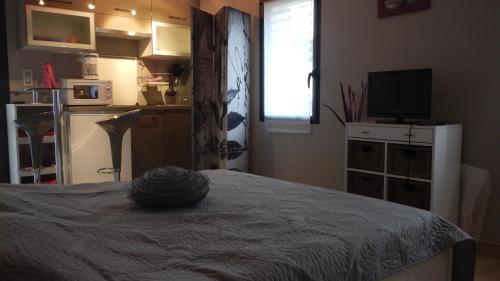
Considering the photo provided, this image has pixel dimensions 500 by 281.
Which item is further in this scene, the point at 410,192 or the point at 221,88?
the point at 221,88

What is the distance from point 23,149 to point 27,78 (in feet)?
2.52

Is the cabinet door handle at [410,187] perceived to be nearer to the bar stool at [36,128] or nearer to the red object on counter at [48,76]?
the bar stool at [36,128]

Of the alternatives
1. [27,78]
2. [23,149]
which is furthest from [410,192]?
[27,78]

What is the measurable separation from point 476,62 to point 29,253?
2.96 meters

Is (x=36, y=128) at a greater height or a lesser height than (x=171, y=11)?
lesser

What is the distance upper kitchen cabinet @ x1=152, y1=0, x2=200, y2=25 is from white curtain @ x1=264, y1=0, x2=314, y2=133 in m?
1.13

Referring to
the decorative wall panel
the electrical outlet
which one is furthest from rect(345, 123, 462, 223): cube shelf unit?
the electrical outlet

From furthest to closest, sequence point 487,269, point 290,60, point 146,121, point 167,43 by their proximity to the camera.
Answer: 1. point 167,43
2. point 146,121
3. point 290,60
4. point 487,269

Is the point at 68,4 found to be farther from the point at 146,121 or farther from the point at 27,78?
the point at 146,121

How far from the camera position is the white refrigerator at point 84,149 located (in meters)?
3.72

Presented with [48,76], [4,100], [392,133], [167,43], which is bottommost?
[392,133]

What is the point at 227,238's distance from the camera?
119 cm

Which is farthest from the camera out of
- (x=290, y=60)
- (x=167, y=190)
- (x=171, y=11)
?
(x=171, y=11)

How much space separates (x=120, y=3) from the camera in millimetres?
4309
